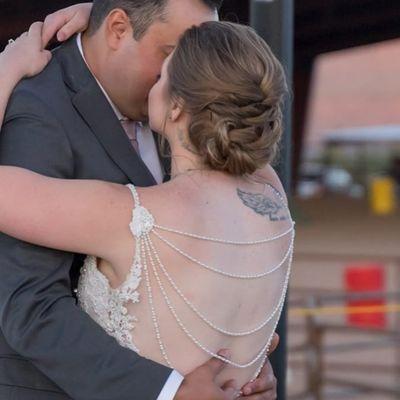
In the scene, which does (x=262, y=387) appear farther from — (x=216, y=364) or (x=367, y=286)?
(x=367, y=286)

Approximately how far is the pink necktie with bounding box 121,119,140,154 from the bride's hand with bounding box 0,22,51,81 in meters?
0.22

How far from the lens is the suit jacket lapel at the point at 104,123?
7.39 ft

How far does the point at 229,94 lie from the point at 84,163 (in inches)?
13.7

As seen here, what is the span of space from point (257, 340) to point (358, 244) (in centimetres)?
1479

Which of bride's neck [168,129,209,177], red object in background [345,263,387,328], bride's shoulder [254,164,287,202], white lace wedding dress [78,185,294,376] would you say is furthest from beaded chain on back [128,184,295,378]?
red object in background [345,263,387,328]

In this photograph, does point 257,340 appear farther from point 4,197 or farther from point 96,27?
point 96,27

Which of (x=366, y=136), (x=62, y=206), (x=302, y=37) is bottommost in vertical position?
(x=366, y=136)

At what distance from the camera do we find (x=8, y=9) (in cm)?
763

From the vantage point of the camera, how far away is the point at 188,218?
207 cm

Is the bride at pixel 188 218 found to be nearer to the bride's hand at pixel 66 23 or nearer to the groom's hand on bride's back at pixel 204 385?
the groom's hand on bride's back at pixel 204 385

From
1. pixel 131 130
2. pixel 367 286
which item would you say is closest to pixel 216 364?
pixel 131 130

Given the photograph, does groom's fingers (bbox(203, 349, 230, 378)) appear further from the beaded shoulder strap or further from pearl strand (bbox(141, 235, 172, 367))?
the beaded shoulder strap

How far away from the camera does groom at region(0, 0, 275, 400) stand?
2.06m

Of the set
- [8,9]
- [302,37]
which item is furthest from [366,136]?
[8,9]
